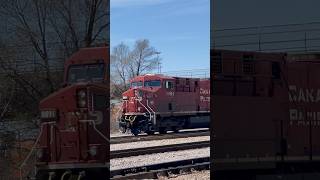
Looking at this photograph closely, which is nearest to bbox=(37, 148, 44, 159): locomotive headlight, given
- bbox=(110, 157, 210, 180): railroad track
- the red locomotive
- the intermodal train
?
the intermodal train

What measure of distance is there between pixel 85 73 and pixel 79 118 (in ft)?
1.15

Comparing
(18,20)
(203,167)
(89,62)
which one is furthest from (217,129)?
(203,167)

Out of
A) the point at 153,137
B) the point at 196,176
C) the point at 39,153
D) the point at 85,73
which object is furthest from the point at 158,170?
the point at 153,137

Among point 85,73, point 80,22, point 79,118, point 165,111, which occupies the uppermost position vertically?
point 80,22

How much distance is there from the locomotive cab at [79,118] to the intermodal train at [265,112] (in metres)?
0.84

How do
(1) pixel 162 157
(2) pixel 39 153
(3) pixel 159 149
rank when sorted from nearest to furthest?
(2) pixel 39 153 < (1) pixel 162 157 < (3) pixel 159 149

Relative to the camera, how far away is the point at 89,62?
341 centimetres

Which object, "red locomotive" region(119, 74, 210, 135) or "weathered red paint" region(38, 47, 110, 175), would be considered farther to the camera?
"red locomotive" region(119, 74, 210, 135)

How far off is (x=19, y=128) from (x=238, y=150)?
5.80 feet

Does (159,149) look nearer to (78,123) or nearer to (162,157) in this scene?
(162,157)

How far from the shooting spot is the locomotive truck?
11.1ft

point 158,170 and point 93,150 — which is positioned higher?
point 93,150

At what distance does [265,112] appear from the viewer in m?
3.35

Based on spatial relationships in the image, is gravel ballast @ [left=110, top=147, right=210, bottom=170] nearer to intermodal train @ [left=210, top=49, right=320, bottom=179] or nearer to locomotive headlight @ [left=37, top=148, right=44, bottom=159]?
locomotive headlight @ [left=37, top=148, right=44, bottom=159]
